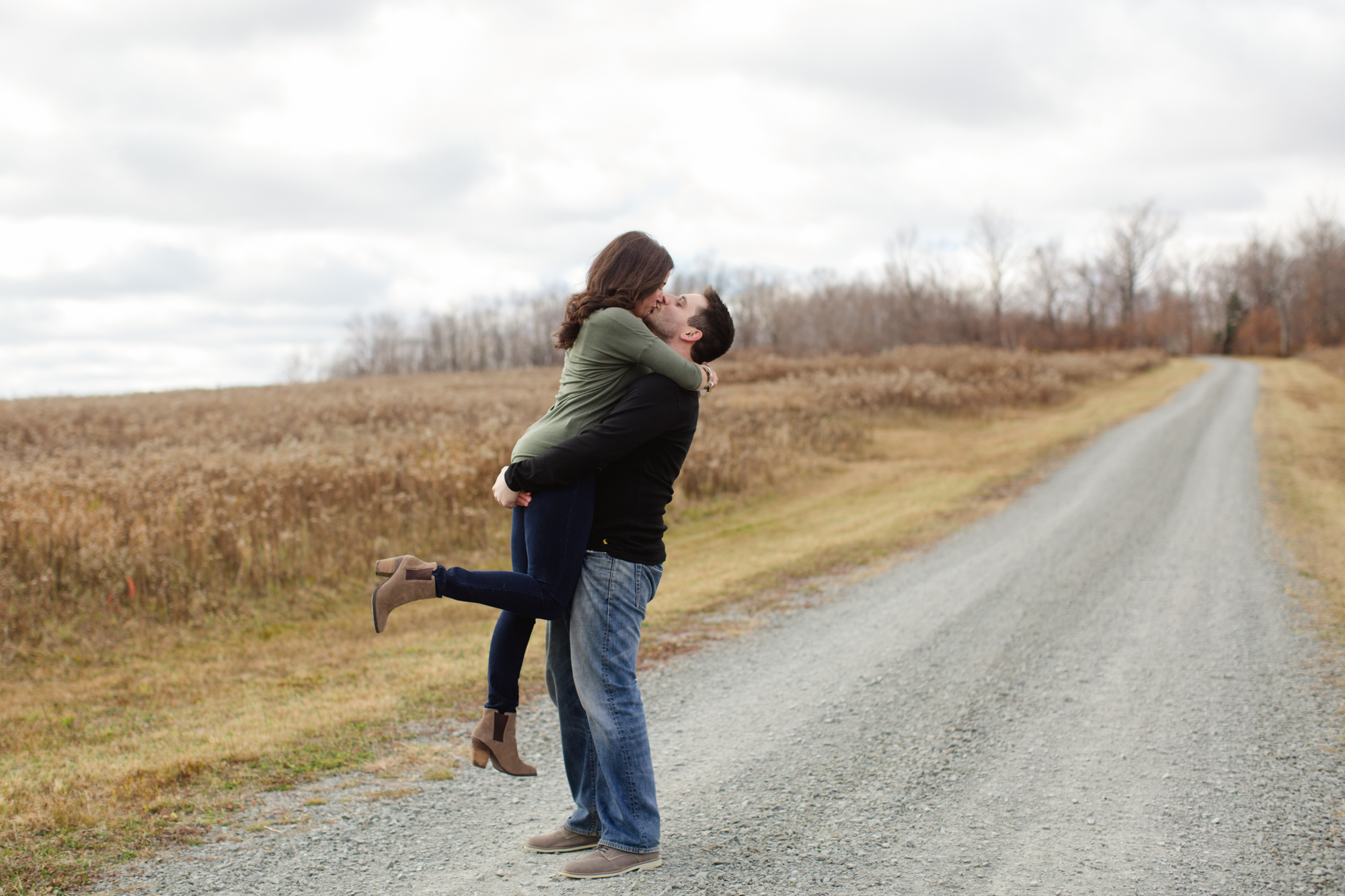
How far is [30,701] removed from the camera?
5.83 m

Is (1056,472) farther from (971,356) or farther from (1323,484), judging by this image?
(971,356)

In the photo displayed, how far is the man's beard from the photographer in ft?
9.58

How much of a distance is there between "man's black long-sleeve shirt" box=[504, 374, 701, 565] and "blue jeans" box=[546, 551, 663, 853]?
10 centimetres

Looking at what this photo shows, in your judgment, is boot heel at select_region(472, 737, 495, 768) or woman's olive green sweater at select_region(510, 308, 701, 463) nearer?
woman's olive green sweater at select_region(510, 308, 701, 463)

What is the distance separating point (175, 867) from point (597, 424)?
92.0 inches

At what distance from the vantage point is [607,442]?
2752mm

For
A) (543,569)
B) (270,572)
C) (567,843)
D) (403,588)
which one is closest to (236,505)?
(270,572)

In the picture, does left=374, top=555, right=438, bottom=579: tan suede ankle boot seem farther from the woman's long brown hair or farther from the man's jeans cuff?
the man's jeans cuff

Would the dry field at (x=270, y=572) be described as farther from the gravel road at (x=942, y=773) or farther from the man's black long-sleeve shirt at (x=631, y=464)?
the man's black long-sleeve shirt at (x=631, y=464)

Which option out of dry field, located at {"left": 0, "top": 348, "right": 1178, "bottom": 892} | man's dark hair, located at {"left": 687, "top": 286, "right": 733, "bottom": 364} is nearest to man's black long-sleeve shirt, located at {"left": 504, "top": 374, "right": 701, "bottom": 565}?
man's dark hair, located at {"left": 687, "top": 286, "right": 733, "bottom": 364}

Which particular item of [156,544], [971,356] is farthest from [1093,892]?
[971,356]

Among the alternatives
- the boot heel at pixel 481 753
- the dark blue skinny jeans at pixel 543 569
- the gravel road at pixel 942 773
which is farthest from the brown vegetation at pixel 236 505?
the dark blue skinny jeans at pixel 543 569

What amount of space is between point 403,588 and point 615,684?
2.60 feet

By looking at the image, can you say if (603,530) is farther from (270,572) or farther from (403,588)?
(270,572)
